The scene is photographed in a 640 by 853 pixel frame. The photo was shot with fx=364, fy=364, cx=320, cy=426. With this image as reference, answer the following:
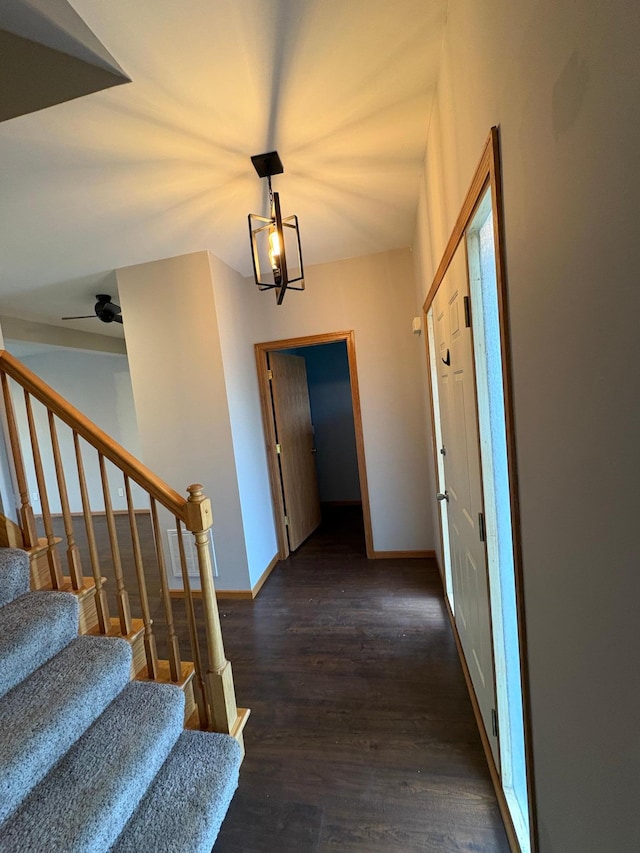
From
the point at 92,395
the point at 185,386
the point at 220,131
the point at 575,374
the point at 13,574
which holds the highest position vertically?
the point at 220,131

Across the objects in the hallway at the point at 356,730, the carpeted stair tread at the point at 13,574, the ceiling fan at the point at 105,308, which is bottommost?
the hallway at the point at 356,730

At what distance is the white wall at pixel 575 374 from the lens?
46 cm

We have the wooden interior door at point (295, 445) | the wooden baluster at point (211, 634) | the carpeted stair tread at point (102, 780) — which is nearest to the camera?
the carpeted stair tread at point (102, 780)

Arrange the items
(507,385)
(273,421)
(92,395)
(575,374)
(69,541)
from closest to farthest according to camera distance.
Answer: (575,374) → (507,385) → (69,541) → (273,421) → (92,395)

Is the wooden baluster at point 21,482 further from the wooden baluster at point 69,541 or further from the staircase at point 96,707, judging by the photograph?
the wooden baluster at point 69,541

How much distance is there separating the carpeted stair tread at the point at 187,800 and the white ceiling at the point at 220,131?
240 centimetres

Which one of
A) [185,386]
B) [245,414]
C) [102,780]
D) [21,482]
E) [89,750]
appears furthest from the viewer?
[245,414]

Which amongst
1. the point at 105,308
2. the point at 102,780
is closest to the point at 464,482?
the point at 102,780

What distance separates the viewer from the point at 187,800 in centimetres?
119

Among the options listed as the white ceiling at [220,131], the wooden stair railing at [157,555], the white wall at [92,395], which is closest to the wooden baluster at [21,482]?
the wooden stair railing at [157,555]

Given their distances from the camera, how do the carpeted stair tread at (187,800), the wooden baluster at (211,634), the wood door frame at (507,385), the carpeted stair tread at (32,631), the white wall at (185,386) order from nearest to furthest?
the wood door frame at (507,385) → the carpeted stair tread at (187,800) → the carpeted stair tread at (32,631) → the wooden baluster at (211,634) → the white wall at (185,386)

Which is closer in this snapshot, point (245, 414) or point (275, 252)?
point (275, 252)

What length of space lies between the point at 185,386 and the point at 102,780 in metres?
2.24

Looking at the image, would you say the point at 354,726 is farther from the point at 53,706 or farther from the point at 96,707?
the point at 53,706
